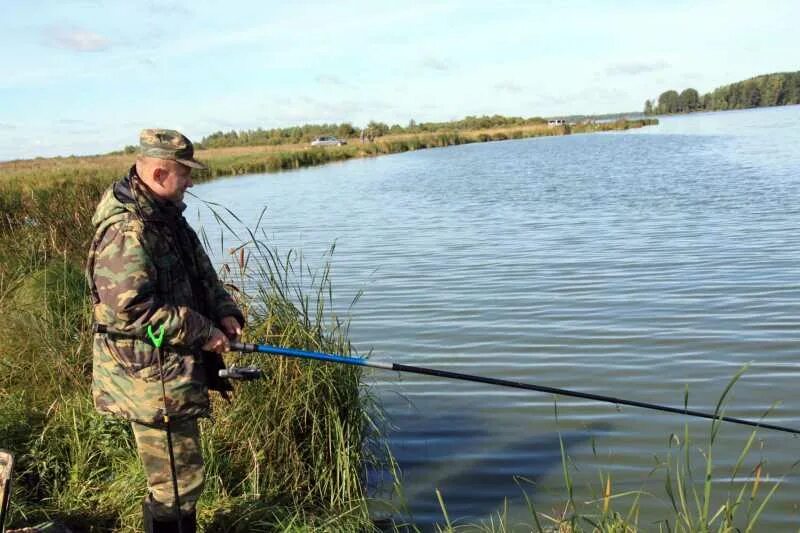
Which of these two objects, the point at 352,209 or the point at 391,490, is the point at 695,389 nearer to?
the point at 391,490

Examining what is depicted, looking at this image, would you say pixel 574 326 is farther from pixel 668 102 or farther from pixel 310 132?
pixel 668 102

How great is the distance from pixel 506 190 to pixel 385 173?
42.8 feet

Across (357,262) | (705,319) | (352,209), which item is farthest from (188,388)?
(352,209)

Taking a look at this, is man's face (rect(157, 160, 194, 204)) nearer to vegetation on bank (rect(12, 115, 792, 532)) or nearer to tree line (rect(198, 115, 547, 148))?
vegetation on bank (rect(12, 115, 792, 532))

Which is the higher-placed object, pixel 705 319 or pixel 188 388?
pixel 188 388

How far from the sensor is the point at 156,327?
10.3ft

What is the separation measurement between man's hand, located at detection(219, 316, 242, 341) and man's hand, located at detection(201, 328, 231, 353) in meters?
0.32

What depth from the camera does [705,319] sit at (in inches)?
322

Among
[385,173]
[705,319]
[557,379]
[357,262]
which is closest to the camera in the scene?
[557,379]

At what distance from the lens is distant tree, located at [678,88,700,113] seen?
153625mm

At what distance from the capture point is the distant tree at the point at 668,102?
158 m

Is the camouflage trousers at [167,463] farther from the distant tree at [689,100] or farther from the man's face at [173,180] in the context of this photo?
the distant tree at [689,100]

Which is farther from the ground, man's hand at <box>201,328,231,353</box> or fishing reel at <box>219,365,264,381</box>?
man's hand at <box>201,328,231,353</box>

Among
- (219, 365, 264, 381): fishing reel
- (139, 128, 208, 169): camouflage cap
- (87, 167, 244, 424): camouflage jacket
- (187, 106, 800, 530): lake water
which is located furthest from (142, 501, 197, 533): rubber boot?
(187, 106, 800, 530): lake water
